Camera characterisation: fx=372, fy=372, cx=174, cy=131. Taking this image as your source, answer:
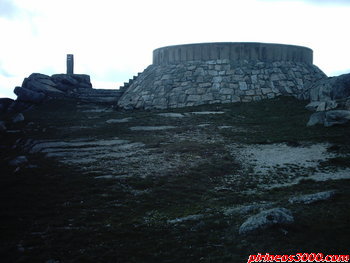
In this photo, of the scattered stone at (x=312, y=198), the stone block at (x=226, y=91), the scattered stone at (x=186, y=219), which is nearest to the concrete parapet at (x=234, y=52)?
the stone block at (x=226, y=91)

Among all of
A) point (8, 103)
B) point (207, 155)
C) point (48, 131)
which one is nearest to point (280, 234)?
point (207, 155)

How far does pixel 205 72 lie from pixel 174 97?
1.81m

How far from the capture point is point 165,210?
5.01m

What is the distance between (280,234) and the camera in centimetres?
376

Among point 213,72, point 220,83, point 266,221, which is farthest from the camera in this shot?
point 213,72

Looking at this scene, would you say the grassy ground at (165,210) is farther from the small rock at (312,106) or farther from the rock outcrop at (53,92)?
the rock outcrop at (53,92)

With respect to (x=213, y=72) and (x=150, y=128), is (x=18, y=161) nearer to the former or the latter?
(x=150, y=128)

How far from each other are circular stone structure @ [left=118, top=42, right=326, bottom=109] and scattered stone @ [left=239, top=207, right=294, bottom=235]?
454 inches

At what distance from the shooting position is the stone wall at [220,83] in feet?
50.8

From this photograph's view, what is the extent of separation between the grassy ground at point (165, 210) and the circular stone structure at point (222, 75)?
5.90 m

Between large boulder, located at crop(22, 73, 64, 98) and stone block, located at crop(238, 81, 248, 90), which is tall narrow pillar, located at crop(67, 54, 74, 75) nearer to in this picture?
large boulder, located at crop(22, 73, 64, 98)

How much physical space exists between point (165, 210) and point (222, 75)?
1173 centimetres

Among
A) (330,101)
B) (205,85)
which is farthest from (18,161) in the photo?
(205,85)

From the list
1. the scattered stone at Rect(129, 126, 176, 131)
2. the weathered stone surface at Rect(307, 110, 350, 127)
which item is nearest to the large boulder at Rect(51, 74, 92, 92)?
the scattered stone at Rect(129, 126, 176, 131)
